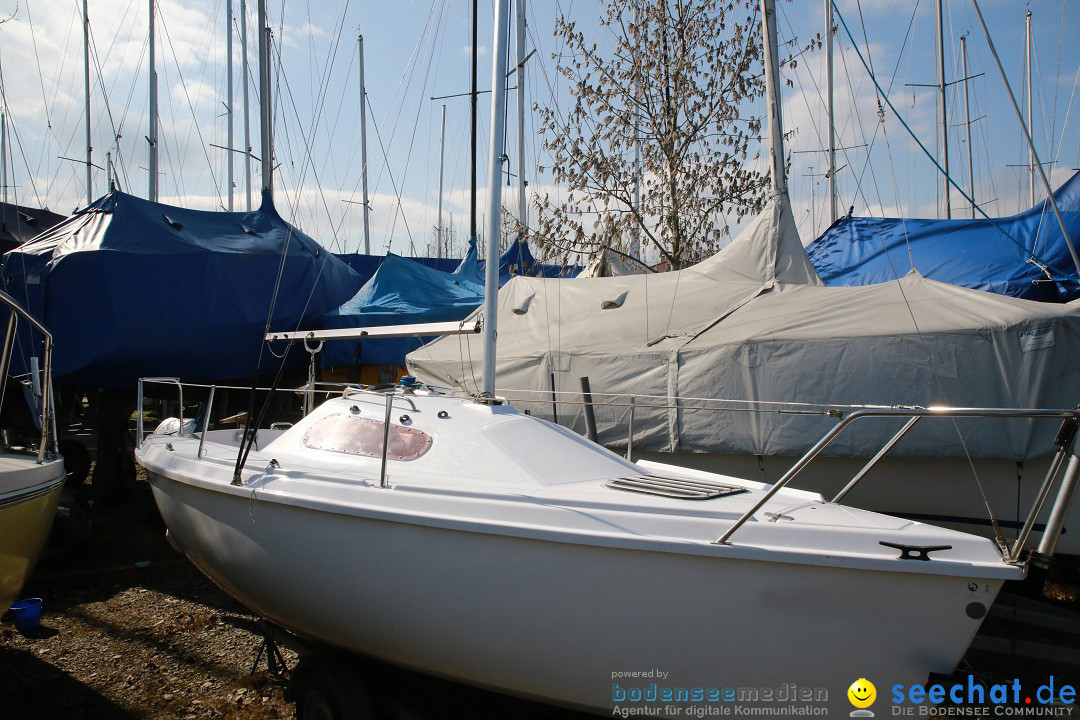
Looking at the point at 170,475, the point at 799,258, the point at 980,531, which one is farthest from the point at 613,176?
the point at 170,475

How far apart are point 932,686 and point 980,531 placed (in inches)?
119

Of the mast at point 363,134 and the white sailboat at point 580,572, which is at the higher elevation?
the mast at point 363,134

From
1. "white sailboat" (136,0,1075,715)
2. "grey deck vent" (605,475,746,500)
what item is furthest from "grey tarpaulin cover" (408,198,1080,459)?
"white sailboat" (136,0,1075,715)

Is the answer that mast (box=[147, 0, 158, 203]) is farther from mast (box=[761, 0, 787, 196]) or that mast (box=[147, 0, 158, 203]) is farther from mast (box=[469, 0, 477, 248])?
mast (box=[761, 0, 787, 196])

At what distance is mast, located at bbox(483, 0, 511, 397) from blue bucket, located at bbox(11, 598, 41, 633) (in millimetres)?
3168

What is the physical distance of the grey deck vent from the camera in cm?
298

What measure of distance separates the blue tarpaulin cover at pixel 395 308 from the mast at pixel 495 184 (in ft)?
15.6

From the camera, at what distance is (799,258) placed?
22.2 ft

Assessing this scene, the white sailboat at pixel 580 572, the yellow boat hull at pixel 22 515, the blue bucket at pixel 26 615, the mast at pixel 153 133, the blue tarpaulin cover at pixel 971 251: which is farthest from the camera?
the mast at pixel 153 133

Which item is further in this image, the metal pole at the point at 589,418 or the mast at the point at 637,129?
the mast at the point at 637,129

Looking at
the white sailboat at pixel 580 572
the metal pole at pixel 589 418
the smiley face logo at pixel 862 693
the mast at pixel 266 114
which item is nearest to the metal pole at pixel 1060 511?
the white sailboat at pixel 580 572

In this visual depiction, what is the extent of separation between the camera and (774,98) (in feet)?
22.1

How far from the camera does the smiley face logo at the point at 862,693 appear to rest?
2340 millimetres

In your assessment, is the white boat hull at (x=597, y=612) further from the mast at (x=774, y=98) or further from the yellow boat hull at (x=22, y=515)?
the mast at (x=774, y=98)
